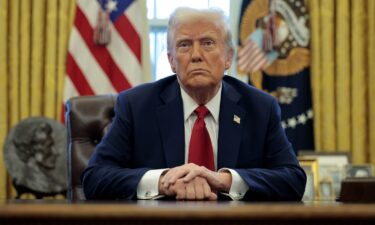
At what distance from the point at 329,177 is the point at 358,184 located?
2498 mm

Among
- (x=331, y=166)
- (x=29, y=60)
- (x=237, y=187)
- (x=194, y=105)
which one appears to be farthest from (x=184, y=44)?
(x=29, y=60)

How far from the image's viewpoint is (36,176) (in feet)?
13.0

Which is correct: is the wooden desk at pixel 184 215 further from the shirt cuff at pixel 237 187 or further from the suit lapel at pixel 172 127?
the suit lapel at pixel 172 127

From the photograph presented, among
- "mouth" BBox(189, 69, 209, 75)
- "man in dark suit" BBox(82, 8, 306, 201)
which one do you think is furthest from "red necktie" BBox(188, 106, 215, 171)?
"mouth" BBox(189, 69, 209, 75)

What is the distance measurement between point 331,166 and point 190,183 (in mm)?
2264

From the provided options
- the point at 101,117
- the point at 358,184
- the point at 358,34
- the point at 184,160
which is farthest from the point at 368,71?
the point at 358,184

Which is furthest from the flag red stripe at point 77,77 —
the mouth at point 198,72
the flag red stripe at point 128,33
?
the mouth at point 198,72

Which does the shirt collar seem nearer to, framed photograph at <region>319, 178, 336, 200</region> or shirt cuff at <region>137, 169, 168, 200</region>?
shirt cuff at <region>137, 169, 168, 200</region>

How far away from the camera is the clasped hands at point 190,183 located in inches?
79.2

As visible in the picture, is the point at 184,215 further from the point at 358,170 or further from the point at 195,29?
the point at 358,170

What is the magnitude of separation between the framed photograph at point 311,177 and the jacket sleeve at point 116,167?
1494mm

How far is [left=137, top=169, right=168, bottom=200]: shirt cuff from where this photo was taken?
6.98 ft

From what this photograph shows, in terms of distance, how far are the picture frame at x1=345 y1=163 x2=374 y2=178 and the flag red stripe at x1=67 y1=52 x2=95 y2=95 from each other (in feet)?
6.07

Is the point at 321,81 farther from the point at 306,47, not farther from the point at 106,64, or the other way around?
the point at 106,64
